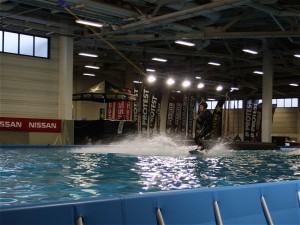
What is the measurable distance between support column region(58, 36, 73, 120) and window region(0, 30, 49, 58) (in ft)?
3.14

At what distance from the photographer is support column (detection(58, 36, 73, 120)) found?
73.5ft

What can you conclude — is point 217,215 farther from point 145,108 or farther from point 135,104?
point 135,104

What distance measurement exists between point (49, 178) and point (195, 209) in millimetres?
4269

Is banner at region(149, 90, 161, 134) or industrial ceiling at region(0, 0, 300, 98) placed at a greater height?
industrial ceiling at region(0, 0, 300, 98)

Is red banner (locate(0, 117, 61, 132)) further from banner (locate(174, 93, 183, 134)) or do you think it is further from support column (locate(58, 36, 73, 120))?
banner (locate(174, 93, 183, 134))

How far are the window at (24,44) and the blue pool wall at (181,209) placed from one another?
19.5 metres

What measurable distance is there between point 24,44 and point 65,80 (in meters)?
2.99

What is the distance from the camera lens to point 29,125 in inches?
820

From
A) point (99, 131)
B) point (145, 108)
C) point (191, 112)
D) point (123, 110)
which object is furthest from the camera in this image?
point (191, 112)

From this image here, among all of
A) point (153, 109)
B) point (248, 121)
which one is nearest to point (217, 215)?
point (153, 109)

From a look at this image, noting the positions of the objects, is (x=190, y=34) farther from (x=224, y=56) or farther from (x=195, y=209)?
(x=195, y=209)

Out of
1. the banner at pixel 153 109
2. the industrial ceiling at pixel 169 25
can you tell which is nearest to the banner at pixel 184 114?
the industrial ceiling at pixel 169 25

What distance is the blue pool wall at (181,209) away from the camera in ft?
10.1

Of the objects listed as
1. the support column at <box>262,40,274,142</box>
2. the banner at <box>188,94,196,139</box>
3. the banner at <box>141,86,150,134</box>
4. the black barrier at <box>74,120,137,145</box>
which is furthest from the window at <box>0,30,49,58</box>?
the support column at <box>262,40,274,142</box>
